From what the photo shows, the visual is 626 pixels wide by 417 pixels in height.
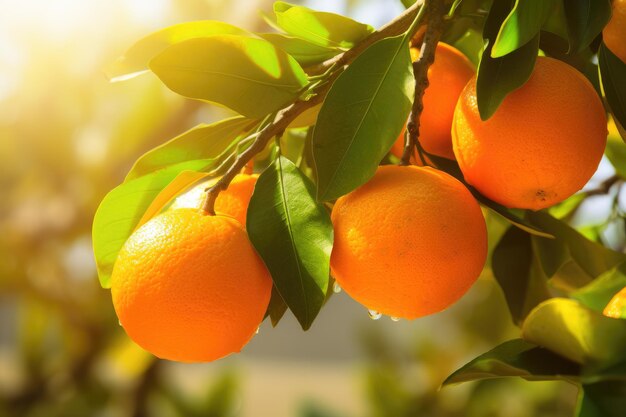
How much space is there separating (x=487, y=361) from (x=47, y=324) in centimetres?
254

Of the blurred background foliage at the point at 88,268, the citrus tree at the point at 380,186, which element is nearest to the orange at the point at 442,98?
the citrus tree at the point at 380,186

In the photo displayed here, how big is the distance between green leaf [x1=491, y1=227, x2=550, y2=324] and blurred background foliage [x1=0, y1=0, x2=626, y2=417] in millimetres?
1091

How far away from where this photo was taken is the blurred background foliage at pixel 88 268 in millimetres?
1854

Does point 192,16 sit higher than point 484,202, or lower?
lower

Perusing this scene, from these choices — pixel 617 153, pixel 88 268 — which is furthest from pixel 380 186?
pixel 88 268

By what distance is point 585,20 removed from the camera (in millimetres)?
408

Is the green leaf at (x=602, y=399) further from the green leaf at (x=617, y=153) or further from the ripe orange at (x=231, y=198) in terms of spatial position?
the green leaf at (x=617, y=153)

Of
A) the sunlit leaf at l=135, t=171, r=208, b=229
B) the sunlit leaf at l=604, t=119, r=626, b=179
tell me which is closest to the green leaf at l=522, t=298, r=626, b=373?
the sunlit leaf at l=135, t=171, r=208, b=229

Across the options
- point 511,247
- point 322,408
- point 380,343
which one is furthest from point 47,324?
point 511,247

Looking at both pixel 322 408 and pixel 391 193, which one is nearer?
pixel 391 193

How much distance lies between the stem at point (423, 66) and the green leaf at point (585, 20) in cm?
7

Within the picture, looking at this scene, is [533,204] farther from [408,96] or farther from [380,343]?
[380,343]

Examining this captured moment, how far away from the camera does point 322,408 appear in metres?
1.74

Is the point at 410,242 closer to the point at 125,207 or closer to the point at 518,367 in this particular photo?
the point at 518,367
